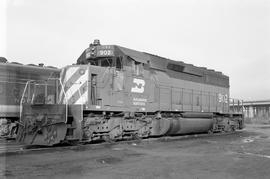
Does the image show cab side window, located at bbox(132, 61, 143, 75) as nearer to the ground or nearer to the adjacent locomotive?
the adjacent locomotive

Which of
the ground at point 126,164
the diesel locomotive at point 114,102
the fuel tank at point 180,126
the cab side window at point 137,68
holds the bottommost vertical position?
the ground at point 126,164

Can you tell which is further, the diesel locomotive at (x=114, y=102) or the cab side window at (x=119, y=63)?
the cab side window at (x=119, y=63)

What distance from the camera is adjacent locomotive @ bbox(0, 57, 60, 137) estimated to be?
41.4 ft

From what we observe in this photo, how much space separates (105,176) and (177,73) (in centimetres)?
958

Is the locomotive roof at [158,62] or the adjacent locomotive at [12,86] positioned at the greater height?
the locomotive roof at [158,62]

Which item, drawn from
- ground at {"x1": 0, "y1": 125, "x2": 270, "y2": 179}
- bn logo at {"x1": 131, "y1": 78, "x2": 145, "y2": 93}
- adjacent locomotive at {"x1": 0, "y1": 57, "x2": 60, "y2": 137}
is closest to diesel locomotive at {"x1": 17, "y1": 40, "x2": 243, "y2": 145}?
bn logo at {"x1": 131, "y1": 78, "x2": 145, "y2": 93}

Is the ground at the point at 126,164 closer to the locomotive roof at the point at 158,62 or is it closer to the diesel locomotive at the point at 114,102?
the diesel locomotive at the point at 114,102

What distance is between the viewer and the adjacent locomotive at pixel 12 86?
12.6 meters

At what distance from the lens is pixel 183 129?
47.0 feet

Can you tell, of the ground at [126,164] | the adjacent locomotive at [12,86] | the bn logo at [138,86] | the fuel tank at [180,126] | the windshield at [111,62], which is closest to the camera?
the ground at [126,164]

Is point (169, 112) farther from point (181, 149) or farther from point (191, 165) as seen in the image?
point (191, 165)

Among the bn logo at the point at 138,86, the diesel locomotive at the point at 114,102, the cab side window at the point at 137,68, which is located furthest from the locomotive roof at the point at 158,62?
the bn logo at the point at 138,86

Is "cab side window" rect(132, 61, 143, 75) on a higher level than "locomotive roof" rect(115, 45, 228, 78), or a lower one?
lower

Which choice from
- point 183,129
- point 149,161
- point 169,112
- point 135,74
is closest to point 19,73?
point 135,74
